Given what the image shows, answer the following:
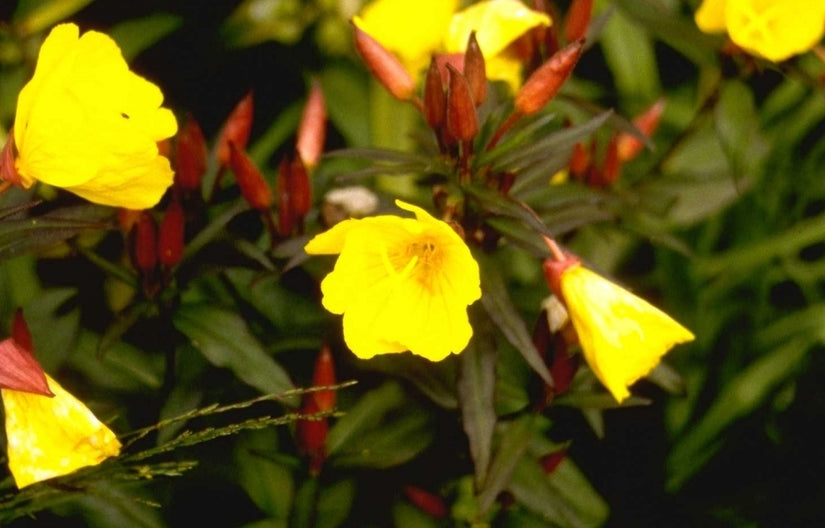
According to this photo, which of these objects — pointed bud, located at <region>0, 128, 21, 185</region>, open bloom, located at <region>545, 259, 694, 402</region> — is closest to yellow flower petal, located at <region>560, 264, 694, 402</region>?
open bloom, located at <region>545, 259, 694, 402</region>

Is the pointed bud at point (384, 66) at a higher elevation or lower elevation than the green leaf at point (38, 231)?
higher

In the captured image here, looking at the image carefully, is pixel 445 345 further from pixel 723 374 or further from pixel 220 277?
pixel 723 374

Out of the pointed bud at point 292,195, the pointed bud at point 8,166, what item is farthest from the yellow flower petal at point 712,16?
the pointed bud at point 8,166

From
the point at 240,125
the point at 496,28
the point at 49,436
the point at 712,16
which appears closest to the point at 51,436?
the point at 49,436

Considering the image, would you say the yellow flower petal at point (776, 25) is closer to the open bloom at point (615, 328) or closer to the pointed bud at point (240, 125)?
the open bloom at point (615, 328)

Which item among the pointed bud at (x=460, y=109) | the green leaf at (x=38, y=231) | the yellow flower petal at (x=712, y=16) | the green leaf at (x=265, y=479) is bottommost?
the green leaf at (x=265, y=479)

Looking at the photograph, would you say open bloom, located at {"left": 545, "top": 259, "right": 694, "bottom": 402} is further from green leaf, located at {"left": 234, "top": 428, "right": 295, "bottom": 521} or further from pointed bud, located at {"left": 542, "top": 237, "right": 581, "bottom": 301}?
green leaf, located at {"left": 234, "top": 428, "right": 295, "bottom": 521}

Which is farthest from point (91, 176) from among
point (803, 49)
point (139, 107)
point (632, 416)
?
point (632, 416)
